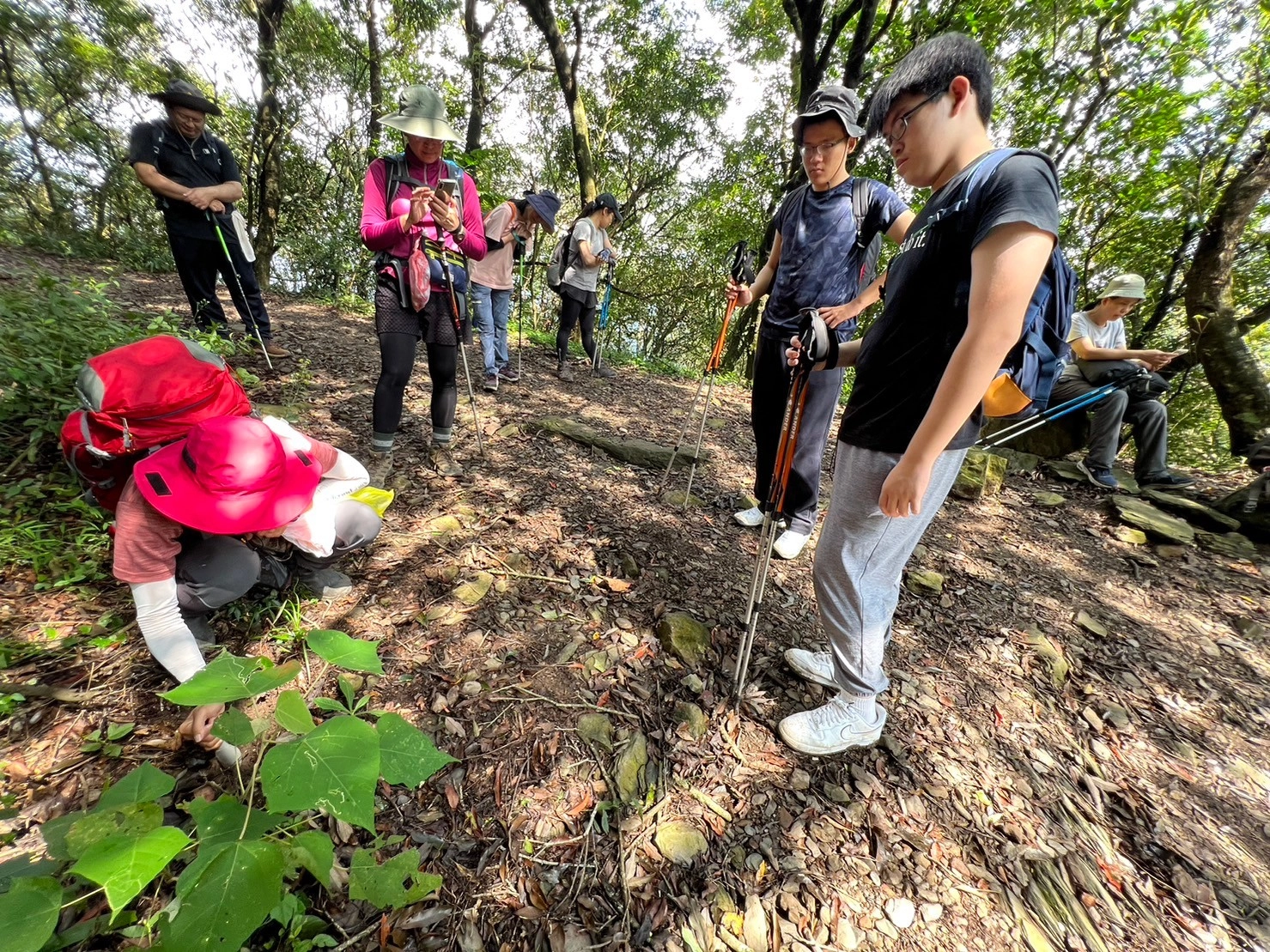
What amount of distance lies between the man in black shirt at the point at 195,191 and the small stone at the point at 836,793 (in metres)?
5.35

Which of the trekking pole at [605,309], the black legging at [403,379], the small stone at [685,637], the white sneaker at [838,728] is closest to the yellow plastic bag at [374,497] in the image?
the black legging at [403,379]

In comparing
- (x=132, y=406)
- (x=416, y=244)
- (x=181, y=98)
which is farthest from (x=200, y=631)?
(x=181, y=98)

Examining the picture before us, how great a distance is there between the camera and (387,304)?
10.1ft

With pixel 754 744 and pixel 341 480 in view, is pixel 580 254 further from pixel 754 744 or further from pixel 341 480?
pixel 754 744

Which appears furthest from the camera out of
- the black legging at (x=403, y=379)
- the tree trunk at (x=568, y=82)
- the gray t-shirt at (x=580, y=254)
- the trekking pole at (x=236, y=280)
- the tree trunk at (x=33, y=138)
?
the tree trunk at (x=568, y=82)

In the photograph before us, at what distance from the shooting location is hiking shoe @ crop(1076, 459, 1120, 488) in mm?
5180

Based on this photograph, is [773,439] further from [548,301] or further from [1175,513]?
[548,301]

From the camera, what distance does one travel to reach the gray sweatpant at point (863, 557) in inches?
65.4

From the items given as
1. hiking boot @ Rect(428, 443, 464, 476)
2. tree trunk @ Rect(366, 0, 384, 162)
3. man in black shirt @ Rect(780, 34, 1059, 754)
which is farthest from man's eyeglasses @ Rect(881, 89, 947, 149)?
tree trunk @ Rect(366, 0, 384, 162)

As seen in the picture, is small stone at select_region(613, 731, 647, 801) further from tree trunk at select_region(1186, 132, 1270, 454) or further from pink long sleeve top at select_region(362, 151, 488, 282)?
tree trunk at select_region(1186, 132, 1270, 454)

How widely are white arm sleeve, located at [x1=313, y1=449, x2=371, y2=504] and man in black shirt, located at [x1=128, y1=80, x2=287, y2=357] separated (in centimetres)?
295

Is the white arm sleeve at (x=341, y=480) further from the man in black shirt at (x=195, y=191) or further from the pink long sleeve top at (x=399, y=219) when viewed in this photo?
the man in black shirt at (x=195, y=191)

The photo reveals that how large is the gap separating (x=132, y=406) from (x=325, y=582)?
106 cm

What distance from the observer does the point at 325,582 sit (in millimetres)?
2434
